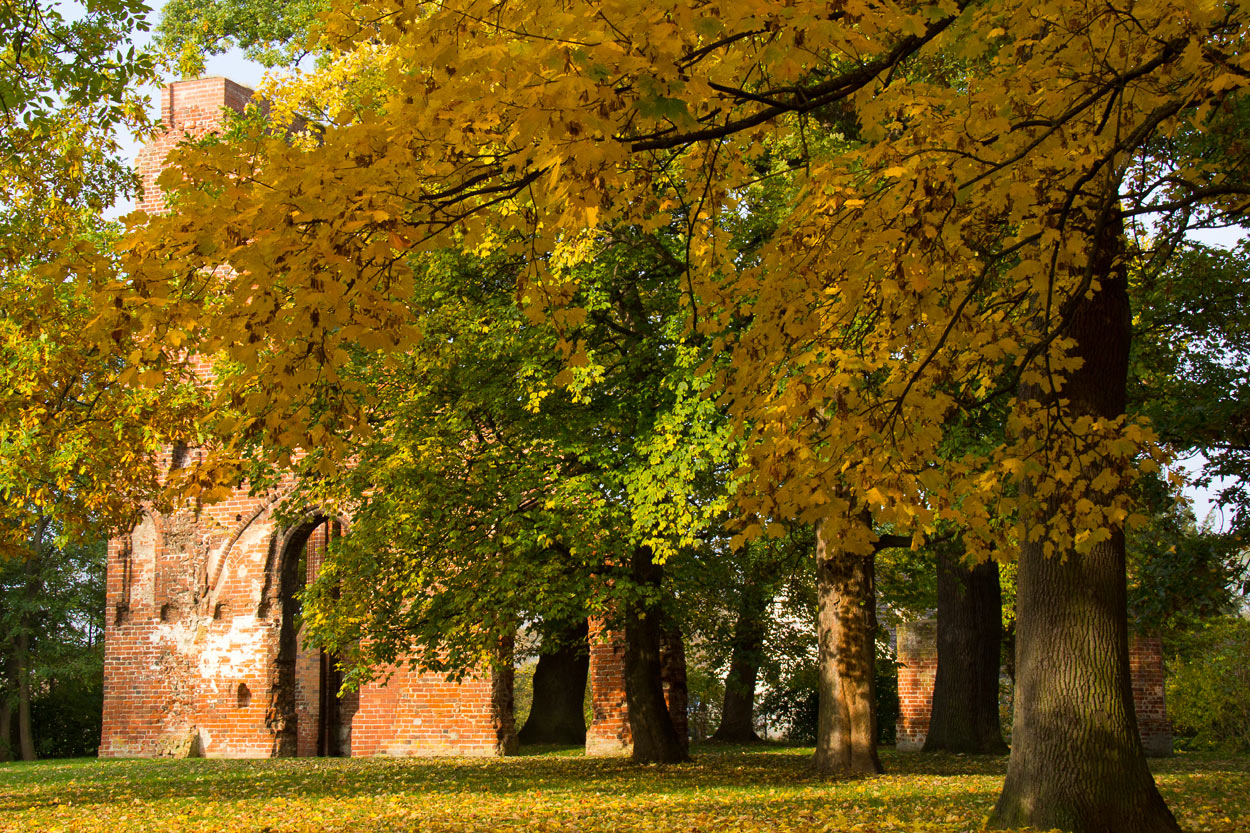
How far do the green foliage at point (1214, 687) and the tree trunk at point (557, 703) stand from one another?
12.4 m

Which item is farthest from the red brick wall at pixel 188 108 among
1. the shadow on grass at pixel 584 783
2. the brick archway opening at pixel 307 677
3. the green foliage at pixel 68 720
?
the green foliage at pixel 68 720

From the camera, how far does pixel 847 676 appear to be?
39.4 ft

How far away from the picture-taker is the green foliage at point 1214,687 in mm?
20406

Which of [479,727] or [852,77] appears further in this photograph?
[479,727]

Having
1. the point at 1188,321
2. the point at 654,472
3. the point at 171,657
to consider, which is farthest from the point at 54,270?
the point at 171,657

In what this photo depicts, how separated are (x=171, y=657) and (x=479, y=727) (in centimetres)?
647

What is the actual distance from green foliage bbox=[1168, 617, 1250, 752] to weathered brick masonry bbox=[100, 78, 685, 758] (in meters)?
13.8

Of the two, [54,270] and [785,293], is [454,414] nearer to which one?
[785,293]

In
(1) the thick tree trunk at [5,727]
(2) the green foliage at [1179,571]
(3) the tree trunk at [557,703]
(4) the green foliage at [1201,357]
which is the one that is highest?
(4) the green foliage at [1201,357]

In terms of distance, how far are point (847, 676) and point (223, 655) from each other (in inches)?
Result: 485

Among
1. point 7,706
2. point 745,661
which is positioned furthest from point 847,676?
point 7,706

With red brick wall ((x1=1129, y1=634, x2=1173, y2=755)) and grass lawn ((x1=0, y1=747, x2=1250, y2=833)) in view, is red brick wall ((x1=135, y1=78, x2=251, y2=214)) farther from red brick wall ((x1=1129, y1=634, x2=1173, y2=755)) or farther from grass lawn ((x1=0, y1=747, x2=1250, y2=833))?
red brick wall ((x1=1129, y1=634, x2=1173, y2=755))

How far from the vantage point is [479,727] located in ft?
58.3

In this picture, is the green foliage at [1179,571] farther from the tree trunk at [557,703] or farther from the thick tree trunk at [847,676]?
the tree trunk at [557,703]
